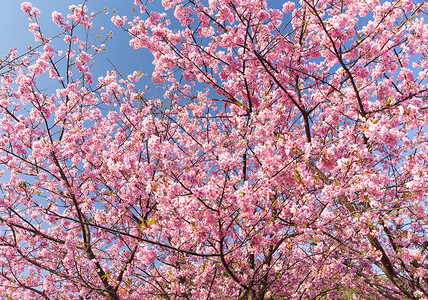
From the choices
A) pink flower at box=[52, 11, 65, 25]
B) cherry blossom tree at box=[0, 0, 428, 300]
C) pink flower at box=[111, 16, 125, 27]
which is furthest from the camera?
pink flower at box=[52, 11, 65, 25]

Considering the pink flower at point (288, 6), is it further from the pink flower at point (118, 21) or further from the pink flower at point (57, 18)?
the pink flower at point (57, 18)

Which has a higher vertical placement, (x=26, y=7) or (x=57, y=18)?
(x=57, y=18)

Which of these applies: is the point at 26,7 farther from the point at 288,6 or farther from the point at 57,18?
the point at 288,6

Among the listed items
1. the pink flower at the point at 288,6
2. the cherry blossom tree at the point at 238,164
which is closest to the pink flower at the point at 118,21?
the cherry blossom tree at the point at 238,164

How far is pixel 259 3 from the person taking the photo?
23.0 feet

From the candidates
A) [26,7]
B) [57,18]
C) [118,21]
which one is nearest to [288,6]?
[118,21]

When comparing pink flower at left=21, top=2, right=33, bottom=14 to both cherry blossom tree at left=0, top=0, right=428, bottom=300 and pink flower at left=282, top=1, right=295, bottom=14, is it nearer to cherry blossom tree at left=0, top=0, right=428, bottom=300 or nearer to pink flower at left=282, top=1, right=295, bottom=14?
cherry blossom tree at left=0, top=0, right=428, bottom=300

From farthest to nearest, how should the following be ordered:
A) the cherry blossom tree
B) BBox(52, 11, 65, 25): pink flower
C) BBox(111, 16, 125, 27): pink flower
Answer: BBox(52, 11, 65, 25): pink flower < BBox(111, 16, 125, 27): pink flower < the cherry blossom tree

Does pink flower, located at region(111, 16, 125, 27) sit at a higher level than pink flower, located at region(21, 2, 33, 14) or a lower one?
higher

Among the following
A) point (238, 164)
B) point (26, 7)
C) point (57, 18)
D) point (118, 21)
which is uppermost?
point (57, 18)

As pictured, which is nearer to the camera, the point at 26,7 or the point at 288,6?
the point at 288,6

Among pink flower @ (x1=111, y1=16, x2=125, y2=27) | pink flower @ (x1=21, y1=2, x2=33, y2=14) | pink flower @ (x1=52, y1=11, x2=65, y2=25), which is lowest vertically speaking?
pink flower @ (x1=21, y1=2, x2=33, y2=14)

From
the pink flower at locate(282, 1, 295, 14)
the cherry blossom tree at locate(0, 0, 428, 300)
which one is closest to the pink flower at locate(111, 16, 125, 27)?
the cherry blossom tree at locate(0, 0, 428, 300)

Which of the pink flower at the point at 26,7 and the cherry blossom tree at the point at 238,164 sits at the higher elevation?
the pink flower at the point at 26,7
